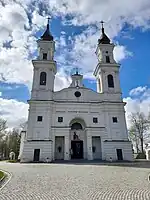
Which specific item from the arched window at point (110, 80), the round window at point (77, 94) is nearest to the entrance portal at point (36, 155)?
the round window at point (77, 94)

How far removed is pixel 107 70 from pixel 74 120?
1158 cm

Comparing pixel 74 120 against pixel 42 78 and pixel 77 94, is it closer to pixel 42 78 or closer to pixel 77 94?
pixel 77 94

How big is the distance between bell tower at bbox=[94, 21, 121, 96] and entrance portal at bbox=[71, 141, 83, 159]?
10.5m

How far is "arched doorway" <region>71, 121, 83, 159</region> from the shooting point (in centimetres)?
3080

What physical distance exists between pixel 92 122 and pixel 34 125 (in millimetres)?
Result: 9728

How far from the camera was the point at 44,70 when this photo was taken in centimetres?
3422

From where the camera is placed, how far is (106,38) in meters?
40.5

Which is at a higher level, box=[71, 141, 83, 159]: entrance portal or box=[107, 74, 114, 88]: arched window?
box=[107, 74, 114, 88]: arched window

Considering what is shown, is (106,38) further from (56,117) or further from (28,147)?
(28,147)

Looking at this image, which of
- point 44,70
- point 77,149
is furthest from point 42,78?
point 77,149

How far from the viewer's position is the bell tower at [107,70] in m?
34.3

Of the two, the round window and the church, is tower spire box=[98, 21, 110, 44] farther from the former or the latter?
the round window

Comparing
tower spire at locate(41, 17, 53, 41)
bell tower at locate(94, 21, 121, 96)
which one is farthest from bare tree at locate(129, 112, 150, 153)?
tower spire at locate(41, 17, 53, 41)

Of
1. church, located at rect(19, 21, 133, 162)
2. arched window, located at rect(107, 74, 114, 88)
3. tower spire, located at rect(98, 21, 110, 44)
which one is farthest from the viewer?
tower spire, located at rect(98, 21, 110, 44)
